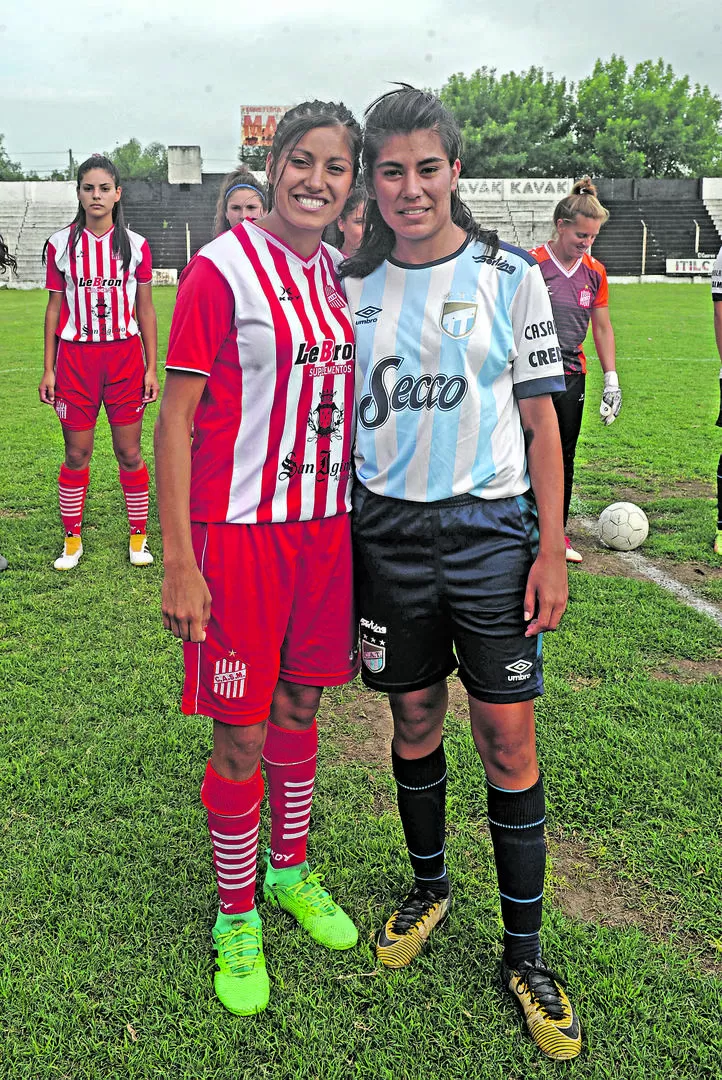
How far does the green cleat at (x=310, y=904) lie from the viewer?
2441 mm

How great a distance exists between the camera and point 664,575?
17.2 feet

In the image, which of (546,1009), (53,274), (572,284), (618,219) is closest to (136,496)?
(53,274)

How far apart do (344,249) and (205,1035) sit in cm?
352

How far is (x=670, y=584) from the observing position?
16.7ft

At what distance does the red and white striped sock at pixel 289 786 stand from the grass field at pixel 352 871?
0.57 feet

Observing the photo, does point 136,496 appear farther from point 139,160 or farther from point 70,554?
point 139,160

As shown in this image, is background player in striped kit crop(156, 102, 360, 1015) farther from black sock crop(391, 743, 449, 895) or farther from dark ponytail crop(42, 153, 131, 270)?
dark ponytail crop(42, 153, 131, 270)

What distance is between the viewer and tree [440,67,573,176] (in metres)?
55.9

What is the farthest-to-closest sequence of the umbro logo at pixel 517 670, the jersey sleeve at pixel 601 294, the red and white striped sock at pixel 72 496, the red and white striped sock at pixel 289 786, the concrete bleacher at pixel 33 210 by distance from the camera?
the concrete bleacher at pixel 33 210
the red and white striped sock at pixel 72 496
the jersey sleeve at pixel 601 294
the red and white striped sock at pixel 289 786
the umbro logo at pixel 517 670

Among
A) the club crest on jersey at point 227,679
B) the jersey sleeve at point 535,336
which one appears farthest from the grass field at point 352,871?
the jersey sleeve at point 535,336

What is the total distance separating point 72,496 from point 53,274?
1.33 metres

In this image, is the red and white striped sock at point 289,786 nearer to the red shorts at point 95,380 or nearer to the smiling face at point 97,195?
the red shorts at point 95,380

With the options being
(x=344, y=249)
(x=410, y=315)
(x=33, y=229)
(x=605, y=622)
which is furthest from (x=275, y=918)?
(x=33, y=229)

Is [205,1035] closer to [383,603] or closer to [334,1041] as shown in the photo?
[334,1041]
